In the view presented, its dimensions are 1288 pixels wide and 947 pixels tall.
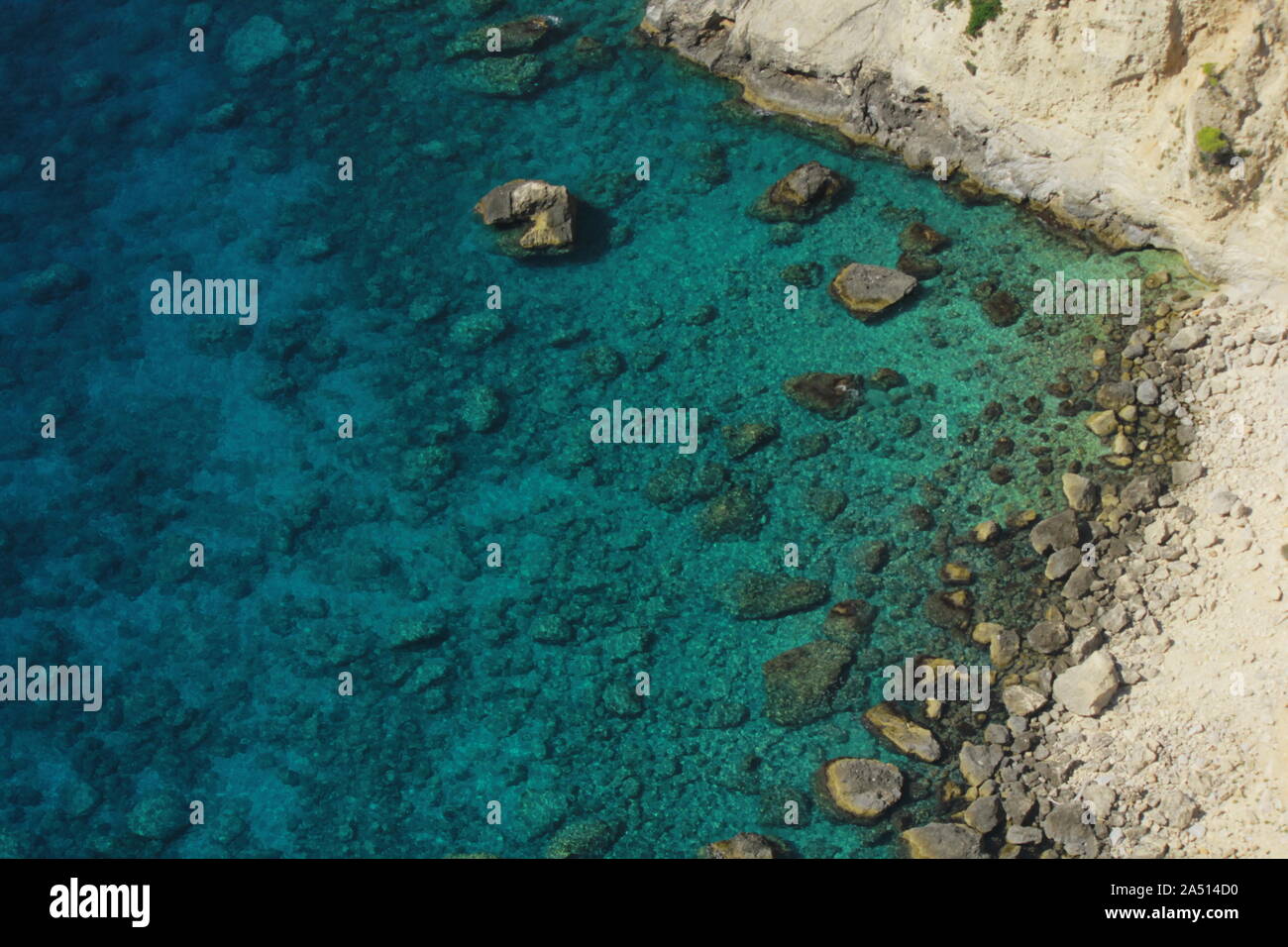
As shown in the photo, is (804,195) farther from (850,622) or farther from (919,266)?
(850,622)

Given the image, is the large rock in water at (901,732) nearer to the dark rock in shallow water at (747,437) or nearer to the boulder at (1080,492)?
the boulder at (1080,492)

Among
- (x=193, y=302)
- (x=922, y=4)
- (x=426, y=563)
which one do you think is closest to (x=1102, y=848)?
(x=426, y=563)

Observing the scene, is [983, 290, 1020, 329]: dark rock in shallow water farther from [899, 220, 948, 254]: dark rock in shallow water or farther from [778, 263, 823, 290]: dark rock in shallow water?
[778, 263, 823, 290]: dark rock in shallow water

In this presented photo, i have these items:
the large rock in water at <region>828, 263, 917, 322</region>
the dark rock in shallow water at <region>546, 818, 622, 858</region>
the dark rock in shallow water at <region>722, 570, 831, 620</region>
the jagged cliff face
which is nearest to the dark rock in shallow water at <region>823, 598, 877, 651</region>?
the dark rock in shallow water at <region>722, 570, 831, 620</region>

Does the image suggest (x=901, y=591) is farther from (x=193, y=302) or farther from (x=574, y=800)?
(x=193, y=302)

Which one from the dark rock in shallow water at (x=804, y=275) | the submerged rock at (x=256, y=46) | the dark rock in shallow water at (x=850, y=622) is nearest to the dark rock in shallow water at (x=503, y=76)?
the submerged rock at (x=256, y=46)

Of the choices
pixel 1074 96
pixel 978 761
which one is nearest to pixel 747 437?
pixel 978 761
